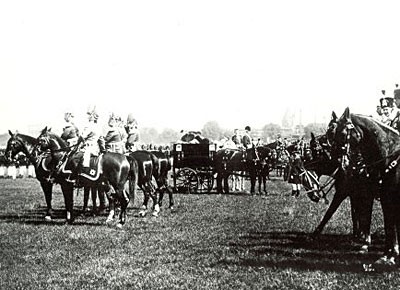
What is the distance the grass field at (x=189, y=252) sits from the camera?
6508 millimetres

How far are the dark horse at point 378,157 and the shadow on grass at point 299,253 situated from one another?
70cm

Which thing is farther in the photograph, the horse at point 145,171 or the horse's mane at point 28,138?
the horse at point 145,171

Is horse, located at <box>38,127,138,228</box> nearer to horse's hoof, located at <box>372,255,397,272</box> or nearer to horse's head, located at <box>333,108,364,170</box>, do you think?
horse's head, located at <box>333,108,364,170</box>

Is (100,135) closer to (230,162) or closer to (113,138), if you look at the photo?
(113,138)

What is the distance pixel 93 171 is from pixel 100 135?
167 centimetres

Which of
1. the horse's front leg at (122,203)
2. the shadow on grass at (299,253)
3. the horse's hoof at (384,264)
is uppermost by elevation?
the horse's front leg at (122,203)

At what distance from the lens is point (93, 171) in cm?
1162

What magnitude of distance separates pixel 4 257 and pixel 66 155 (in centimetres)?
418

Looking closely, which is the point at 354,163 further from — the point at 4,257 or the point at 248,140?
the point at 248,140

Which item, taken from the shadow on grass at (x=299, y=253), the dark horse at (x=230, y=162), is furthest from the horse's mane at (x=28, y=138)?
the dark horse at (x=230, y=162)

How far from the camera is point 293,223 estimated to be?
11.5 m

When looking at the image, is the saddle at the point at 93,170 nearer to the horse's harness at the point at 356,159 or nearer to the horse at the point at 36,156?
the horse at the point at 36,156

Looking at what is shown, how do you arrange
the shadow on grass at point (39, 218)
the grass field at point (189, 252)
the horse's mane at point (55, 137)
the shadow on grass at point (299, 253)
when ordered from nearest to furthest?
the grass field at point (189, 252), the shadow on grass at point (299, 253), the shadow on grass at point (39, 218), the horse's mane at point (55, 137)

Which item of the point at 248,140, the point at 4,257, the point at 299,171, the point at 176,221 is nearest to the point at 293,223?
the point at 299,171
